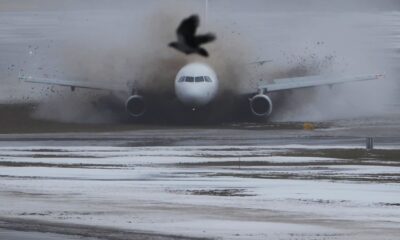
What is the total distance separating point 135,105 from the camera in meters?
71.1

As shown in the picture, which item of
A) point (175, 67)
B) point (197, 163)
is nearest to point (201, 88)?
point (175, 67)

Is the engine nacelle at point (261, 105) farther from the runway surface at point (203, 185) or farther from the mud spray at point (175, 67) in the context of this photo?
the runway surface at point (203, 185)

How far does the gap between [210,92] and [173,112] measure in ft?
10.4

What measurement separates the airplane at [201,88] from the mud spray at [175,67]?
1032mm

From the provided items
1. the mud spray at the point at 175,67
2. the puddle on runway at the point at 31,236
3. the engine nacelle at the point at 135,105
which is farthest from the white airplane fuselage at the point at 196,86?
the puddle on runway at the point at 31,236

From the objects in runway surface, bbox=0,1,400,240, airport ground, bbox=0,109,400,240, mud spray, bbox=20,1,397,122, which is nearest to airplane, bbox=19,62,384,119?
mud spray, bbox=20,1,397,122

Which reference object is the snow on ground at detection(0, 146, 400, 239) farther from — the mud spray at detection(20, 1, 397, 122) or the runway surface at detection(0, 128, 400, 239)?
the mud spray at detection(20, 1, 397, 122)

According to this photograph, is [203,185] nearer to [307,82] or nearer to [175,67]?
[307,82]

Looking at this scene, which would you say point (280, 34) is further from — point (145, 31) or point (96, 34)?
point (145, 31)

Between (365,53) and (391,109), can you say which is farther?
(365,53)

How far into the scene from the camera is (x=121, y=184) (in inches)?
1596

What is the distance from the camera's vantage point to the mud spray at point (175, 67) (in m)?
73.6

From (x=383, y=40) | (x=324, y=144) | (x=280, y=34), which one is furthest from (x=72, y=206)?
(x=383, y=40)

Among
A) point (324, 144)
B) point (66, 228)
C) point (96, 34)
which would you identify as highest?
point (96, 34)
